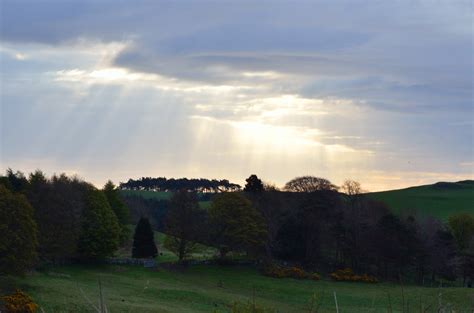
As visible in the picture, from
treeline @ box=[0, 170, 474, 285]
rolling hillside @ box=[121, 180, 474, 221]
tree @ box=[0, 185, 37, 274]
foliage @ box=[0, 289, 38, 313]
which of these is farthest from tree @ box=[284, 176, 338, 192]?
foliage @ box=[0, 289, 38, 313]

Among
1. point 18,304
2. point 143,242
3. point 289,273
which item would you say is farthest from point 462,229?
point 18,304

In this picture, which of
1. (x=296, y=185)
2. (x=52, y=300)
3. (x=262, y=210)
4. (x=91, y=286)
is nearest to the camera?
(x=52, y=300)

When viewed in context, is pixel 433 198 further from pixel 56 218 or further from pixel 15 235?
pixel 15 235

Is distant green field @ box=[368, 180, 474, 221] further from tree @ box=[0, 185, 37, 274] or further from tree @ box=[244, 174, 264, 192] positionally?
tree @ box=[0, 185, 37, 274]

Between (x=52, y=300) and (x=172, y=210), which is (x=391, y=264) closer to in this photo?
(x=172, y=210)

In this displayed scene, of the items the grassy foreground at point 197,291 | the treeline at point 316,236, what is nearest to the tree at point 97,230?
the grassy foreground at point 197,291

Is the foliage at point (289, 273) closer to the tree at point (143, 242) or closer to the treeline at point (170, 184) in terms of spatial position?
the tree at point (143, 242)

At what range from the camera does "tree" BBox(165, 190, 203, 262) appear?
68.4 metres

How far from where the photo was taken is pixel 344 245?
242ft

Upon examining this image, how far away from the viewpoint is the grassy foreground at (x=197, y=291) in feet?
145

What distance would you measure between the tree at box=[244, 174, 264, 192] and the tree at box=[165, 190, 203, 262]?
12.7m

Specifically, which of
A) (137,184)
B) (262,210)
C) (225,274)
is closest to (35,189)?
(225,274)

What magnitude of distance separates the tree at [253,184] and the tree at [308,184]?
200 inches

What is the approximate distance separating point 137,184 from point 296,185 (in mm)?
99030
